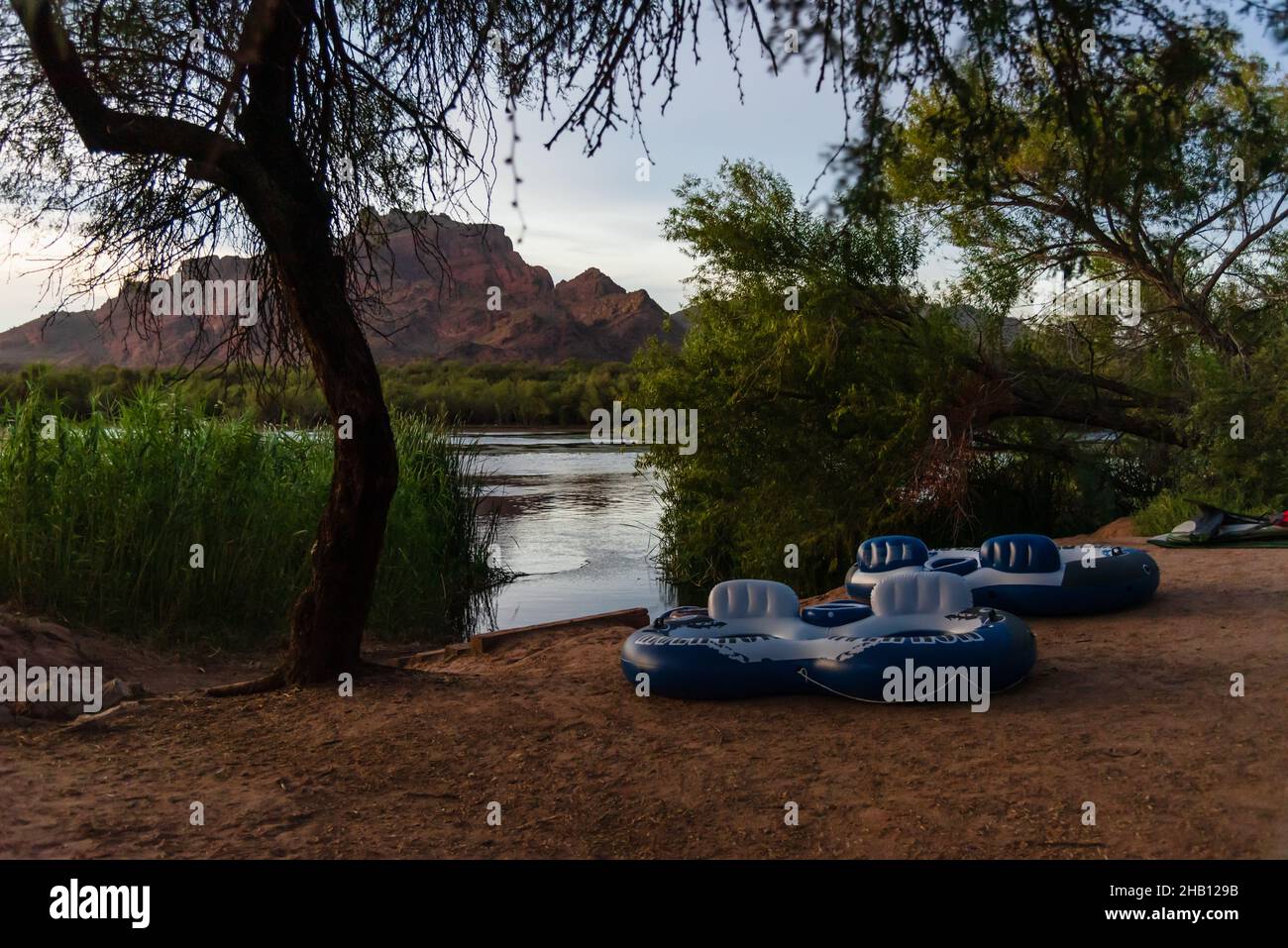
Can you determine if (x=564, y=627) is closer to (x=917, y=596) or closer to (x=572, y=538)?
(x=917, y=596)

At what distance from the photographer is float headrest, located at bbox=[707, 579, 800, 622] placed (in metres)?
6.96

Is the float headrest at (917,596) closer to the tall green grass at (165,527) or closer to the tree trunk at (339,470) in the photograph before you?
the tree trunk at (339,470)

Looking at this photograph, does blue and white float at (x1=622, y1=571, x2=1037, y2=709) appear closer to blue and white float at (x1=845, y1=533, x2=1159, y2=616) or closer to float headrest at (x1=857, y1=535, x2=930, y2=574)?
blue and white float at (x1=845, y1=533, x2=1159, y2=616)

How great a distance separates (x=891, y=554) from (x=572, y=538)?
10.6 meters

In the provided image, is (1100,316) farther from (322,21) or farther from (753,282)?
(322,21)

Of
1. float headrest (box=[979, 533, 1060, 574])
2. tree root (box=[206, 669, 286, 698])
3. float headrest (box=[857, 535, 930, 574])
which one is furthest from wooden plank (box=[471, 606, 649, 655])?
float headrest (box=[979, 533, 1060, 574])

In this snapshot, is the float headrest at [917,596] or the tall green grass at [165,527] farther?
the tall green grass at [165,527]

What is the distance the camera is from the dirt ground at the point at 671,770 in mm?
4203

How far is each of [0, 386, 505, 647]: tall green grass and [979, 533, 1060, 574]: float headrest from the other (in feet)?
19.2

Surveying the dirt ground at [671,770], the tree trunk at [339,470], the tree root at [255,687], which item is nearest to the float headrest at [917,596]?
the dirt ground at [671,770]

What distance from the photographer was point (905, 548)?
9.30 meters

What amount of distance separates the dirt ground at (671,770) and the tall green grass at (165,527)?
2.98 meters

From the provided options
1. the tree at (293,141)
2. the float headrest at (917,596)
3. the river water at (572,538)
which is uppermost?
the tree at (293,141)
